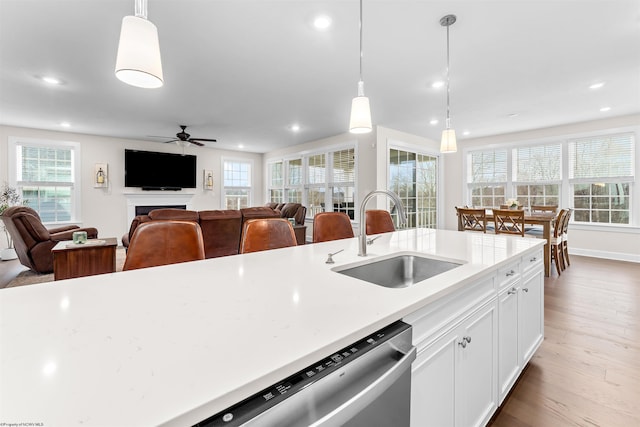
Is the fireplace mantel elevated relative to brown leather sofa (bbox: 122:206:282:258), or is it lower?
elevated

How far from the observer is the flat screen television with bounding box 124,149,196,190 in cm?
668

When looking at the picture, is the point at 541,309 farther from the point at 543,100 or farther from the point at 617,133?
the point at 617,133

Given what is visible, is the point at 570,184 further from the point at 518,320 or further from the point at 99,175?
the point at 99,175

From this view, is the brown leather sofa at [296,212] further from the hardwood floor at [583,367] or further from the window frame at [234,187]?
the hardwood floor at [583,367]

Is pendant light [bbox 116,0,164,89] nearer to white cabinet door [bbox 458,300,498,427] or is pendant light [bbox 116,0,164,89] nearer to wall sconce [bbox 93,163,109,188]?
white cabinet door [bbox 458,300,498,427]

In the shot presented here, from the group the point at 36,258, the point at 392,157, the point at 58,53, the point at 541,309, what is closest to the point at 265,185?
the point at 392,157

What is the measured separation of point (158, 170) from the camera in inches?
276

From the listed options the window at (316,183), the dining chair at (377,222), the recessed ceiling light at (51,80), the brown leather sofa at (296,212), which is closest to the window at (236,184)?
the brown leather sofa at (296,212)

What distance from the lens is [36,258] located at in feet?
12.9

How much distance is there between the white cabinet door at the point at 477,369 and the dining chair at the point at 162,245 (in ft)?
4.68

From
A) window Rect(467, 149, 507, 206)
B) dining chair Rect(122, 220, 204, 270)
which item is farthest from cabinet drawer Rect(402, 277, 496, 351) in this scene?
window Rect(467, 149, 507, 206)

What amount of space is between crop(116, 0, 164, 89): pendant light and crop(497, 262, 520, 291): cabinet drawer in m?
1.81

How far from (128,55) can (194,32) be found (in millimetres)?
1749

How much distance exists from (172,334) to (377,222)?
2.55m
